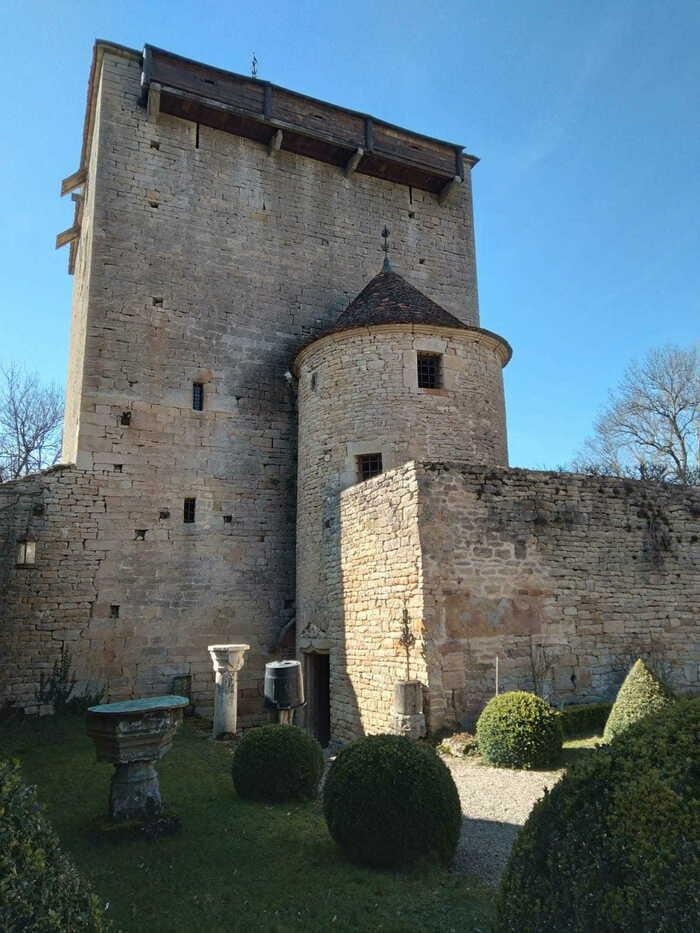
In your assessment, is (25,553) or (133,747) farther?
(25,553)

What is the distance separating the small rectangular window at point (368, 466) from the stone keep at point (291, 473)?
0.17 ft

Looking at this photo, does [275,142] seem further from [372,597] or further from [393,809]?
[393,809]

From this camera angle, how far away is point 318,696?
43.1ft

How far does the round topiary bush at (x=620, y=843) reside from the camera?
2.31m

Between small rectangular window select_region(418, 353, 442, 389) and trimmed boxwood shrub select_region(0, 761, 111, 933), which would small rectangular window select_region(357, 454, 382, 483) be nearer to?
small rectangular window select_region(418, 353, 442, 389)

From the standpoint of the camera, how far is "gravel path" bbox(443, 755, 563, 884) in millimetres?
5511

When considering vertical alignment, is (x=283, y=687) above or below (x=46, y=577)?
below

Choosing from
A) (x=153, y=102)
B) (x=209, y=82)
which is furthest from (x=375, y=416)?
(x=209, y=82)

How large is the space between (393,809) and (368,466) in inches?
324

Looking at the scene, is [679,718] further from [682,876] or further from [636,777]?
[682,876]

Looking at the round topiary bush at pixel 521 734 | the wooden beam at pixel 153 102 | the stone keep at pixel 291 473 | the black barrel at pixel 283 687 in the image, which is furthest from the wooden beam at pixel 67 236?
the round topiary bush at pixel 521 734

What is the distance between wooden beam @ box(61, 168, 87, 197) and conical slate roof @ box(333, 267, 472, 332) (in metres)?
9.05

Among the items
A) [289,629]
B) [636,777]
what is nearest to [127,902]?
[636,777]

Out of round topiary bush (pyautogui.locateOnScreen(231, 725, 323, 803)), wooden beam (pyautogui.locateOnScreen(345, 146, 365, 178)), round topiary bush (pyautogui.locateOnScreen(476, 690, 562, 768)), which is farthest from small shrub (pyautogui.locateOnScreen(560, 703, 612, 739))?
wooden beam (pyautogui.locateOnScreen(345, 146, 365, 178))
